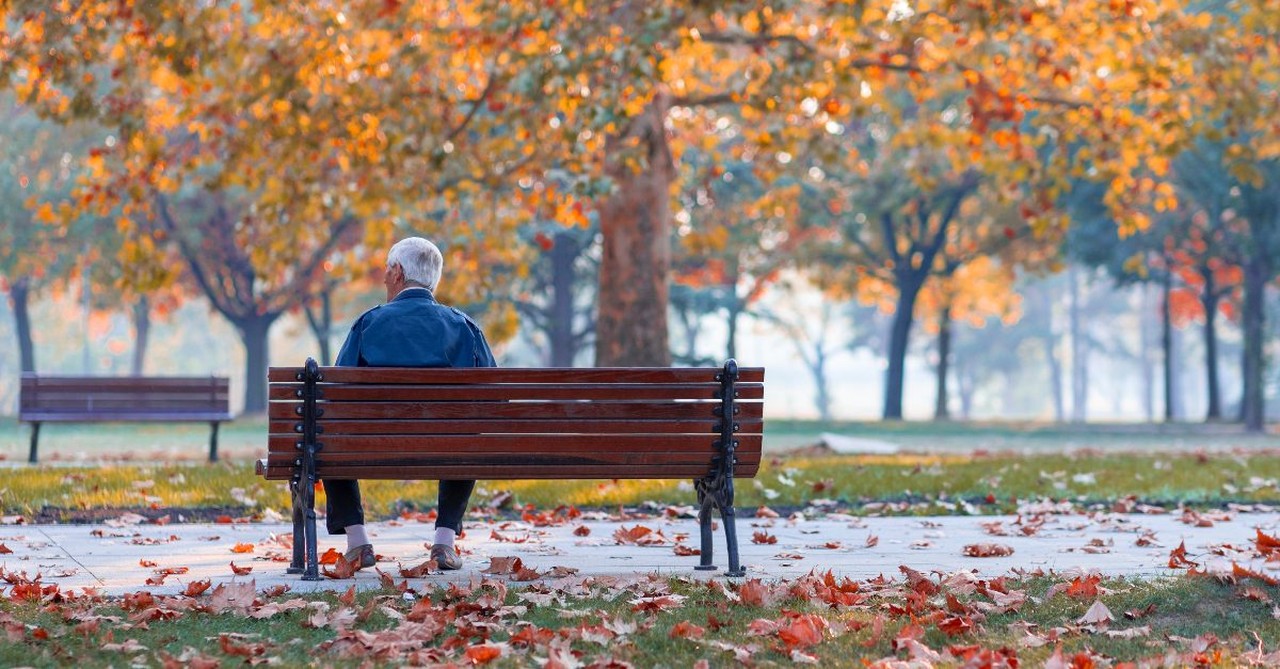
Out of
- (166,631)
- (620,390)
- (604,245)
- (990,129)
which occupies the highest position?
(990,129)

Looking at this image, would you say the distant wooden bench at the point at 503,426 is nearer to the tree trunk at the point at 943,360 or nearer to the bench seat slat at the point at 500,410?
the bench seat slat at the point at 500,410

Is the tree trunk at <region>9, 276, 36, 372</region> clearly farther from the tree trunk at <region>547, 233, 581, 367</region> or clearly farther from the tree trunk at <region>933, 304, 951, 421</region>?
the tree trunk at <region>933, 304, 951, 421</region>

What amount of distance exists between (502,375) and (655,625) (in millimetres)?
1551

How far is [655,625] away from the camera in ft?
17.7

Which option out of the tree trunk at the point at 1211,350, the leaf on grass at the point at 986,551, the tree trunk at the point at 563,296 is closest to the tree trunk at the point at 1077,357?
the tree trunk at the point at 1211,350

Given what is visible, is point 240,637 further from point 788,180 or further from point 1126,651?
point 788,180

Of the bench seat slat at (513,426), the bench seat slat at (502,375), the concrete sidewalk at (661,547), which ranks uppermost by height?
the bench seat slat at (502,375)

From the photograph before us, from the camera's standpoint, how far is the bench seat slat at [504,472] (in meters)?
6.57

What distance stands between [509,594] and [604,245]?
1063cm

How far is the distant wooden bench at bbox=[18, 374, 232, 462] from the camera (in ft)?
48.1

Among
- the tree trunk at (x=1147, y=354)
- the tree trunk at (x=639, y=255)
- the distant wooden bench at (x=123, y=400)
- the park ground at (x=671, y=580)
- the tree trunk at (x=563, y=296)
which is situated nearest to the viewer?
the park ground at (x=671, y=580)

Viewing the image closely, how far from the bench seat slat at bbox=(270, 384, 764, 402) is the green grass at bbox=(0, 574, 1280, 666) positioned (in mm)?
791

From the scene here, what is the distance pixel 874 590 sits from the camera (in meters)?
6.24

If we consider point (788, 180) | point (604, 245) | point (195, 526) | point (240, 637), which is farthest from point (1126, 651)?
point (788, 180)
